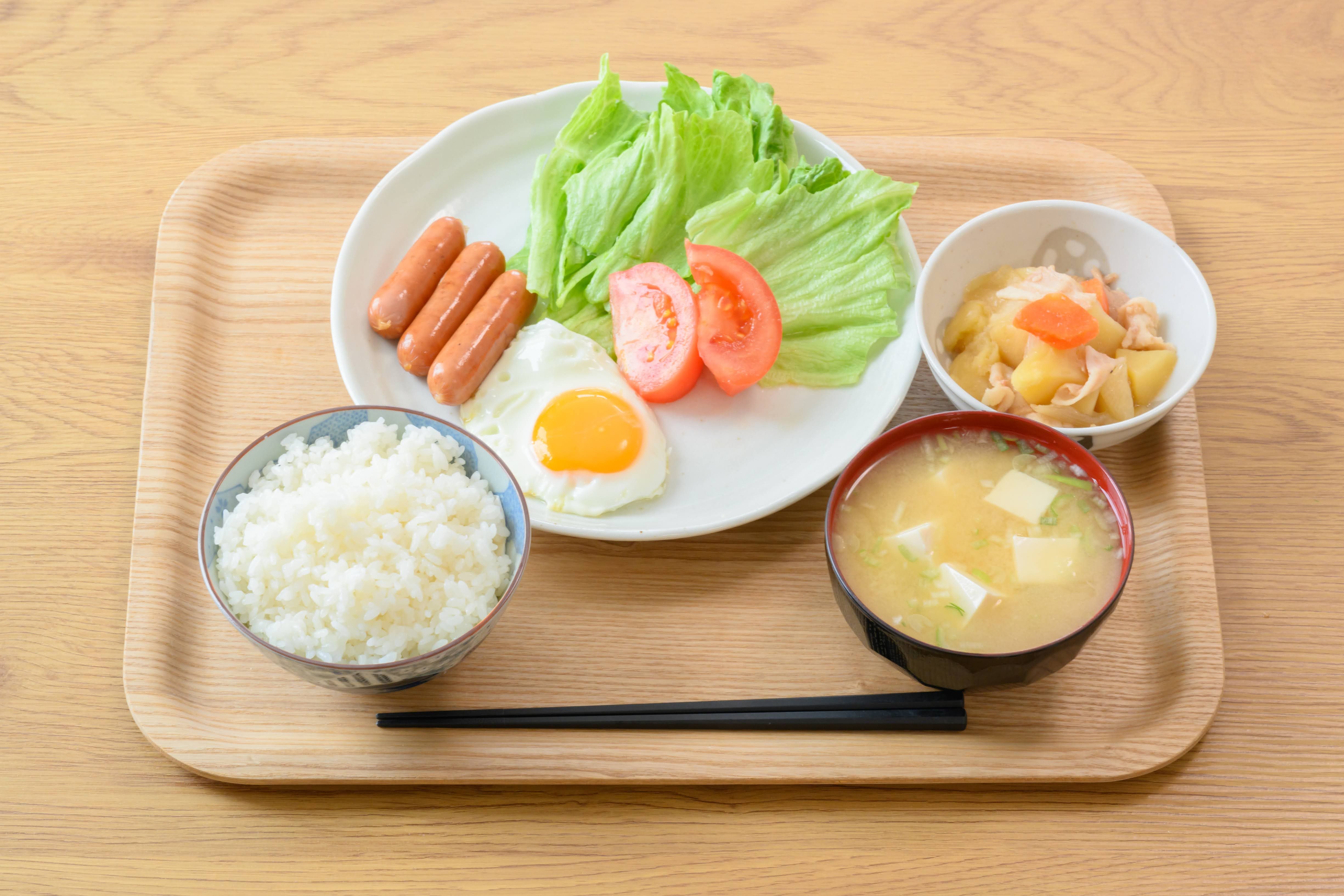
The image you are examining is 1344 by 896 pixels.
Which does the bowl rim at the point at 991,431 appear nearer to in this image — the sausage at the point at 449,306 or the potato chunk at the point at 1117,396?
the potato chunk at the point at 1117,396

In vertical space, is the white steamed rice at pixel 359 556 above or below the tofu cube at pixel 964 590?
above

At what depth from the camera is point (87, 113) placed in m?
3.36

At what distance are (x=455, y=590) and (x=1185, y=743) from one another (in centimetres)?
162

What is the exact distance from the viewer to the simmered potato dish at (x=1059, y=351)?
2475 millimetres

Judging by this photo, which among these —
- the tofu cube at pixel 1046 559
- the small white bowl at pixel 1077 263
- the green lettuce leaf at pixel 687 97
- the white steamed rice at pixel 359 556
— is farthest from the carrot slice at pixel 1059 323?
the white steamed rice at pixel 359 556

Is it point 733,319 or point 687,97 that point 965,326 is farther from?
point 687,97

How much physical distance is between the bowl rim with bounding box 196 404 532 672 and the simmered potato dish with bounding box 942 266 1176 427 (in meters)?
1.15

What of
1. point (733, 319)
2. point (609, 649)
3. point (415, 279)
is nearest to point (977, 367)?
point (733, 319)

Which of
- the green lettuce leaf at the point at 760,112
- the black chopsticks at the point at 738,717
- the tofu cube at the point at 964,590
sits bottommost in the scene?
the black chopsticks at the point at 738,717

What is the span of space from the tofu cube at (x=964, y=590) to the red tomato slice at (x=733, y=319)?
749 mm

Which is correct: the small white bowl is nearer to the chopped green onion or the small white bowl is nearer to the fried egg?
the chopped green onion

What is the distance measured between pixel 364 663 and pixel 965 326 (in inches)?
64.9

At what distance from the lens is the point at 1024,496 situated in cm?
230

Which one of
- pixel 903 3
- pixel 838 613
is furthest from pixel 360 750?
pixel 903 3
